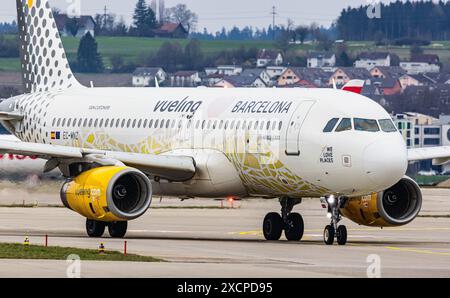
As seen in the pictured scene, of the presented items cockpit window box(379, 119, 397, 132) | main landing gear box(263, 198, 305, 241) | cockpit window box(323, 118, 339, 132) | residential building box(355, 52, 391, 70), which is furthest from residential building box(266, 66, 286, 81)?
cockpit window box(379, 119, 397, 132)

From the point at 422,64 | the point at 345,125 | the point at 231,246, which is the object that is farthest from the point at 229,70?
the point at 231,246

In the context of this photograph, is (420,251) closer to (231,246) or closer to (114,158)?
(231,246)

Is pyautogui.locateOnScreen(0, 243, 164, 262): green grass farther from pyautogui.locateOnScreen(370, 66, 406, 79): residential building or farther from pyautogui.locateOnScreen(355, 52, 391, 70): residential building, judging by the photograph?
pyautogui.locateOnScreen(370, 66, 406, 79): residential building

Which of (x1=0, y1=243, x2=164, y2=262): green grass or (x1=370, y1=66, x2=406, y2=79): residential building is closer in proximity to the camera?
(x1=0, y1=243, x2=164, y2=262): green grass

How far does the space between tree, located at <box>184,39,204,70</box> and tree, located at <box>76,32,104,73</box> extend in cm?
964

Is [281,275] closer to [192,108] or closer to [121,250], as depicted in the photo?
[121,250]

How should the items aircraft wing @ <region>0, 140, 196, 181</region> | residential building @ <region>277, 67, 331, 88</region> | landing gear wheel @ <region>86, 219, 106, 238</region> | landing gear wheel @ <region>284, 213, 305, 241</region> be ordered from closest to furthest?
aircraft wing @ <region>0, 140, 196, 181</region> < landing gear wheel @ <region>284, 213, 305, 241</region> < landing gear wheel @ <region>86, 219, 106, 238</region> < residential building @ <region>277, 67, 331, 88</region>

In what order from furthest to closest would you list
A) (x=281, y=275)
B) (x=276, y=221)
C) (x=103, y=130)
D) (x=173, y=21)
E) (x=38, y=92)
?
(x=173, y=21)
(x=38, y=92)
(x=103, y=130)
(x=276, y=221)
(x=281, y=275)

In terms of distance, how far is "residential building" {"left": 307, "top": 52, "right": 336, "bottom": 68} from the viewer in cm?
15721

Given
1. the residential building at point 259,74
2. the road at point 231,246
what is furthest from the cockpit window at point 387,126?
the residential building at point 259,74

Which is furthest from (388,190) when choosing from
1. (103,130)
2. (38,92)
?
(38,92)

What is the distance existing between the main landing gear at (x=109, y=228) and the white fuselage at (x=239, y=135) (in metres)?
2.08

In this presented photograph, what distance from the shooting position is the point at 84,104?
4697 centimetres

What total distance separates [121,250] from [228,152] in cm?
738
